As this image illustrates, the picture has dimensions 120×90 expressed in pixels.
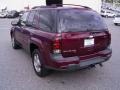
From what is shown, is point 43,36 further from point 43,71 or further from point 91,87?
point 91,87

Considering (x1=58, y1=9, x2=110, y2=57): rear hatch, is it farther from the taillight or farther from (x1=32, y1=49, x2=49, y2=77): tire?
(x1=32, y1=49, x2=49, y2=77): tire

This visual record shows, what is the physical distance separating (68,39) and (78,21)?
0.56 m

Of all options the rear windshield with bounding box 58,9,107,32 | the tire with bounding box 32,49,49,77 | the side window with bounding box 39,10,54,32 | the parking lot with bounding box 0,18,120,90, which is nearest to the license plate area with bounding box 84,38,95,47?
the rear windshield with bounding box 58,9,107,32

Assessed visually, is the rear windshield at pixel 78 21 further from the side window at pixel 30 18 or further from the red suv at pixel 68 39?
the side window at pixel 30 18

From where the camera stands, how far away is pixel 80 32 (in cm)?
445

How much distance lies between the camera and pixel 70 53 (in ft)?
14.4

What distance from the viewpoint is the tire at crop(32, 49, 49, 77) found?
16.2ft

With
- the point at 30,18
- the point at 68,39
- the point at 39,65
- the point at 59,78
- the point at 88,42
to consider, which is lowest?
the point at 59,78

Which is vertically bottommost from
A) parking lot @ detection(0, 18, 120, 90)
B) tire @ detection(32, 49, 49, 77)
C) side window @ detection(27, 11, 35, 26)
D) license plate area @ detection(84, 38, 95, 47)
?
parking lot @ detection(0, 18, 120, 90)

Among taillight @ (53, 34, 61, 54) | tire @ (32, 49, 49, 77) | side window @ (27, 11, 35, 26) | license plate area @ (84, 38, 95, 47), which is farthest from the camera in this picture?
side window @ (27, 11, 35, 26)

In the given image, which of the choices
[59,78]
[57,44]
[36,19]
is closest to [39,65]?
[59,78]

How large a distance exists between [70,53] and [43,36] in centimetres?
77

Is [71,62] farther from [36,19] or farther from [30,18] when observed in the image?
[30,18]

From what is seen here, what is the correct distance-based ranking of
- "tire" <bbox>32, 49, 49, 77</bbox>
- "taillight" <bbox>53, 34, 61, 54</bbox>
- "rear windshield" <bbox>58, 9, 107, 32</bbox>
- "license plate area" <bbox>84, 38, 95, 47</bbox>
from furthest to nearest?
1. "tire" <bbox>32, 49, 49, 77</bbox>
2. "license plate area" <bbox>84, 38, 95, 47</bbox>
3. "rear windshield" <bbox>58, 9, 107, 32</bbox>
4. "taillight" <bbox>53, 34, 61, 54</bbox>
